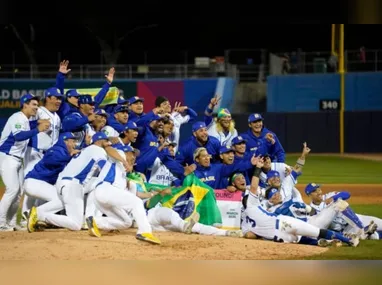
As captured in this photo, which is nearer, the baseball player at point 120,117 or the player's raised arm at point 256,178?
the player's raised arm at point 256,178

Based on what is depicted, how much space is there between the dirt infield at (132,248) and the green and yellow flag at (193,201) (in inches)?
16.7

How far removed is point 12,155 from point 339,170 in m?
12.1

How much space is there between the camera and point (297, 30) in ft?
84.6

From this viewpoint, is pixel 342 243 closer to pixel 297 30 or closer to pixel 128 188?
pixel 128 188

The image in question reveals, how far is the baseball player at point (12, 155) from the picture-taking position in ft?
31.0

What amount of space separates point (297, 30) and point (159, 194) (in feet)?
57.3

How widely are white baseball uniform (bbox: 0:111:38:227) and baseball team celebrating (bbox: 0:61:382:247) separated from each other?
0.04 feet

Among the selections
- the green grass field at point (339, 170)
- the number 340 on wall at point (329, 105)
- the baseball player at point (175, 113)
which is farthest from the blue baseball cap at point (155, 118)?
the number 340 on wall at point (329, 105)

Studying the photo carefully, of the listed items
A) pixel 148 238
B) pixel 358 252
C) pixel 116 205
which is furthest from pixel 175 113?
pixel 358 252

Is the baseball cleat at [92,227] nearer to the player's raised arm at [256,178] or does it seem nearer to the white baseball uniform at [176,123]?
the player's raised arm at [256,178]

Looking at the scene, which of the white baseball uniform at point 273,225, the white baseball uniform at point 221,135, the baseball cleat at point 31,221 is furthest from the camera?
the white baseball uniform at point 221,135

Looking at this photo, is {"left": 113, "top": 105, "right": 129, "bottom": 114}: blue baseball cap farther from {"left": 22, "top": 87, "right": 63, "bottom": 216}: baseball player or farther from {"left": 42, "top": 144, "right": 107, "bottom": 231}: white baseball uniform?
{"left": 42, "top": 144, "right": 107, "bottom": 231}: white baseball uniform

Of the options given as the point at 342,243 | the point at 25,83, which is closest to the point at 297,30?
the point at 25,83

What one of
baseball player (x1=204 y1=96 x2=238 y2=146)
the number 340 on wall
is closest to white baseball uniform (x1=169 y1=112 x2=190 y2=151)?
baseball player (x1=204 y1=96 x2=238 y2=146)
